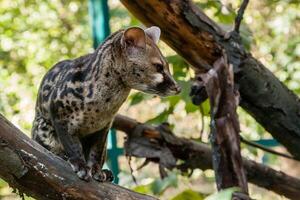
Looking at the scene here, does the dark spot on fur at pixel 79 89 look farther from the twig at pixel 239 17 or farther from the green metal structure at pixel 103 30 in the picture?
the green metal structure at pixel 103 30

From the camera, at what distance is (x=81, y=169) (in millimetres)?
1621

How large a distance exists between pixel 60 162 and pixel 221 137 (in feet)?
2.34

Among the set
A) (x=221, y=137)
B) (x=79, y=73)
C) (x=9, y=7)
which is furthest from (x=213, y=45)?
(x=9, y=7)

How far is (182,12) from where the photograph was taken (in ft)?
7.10

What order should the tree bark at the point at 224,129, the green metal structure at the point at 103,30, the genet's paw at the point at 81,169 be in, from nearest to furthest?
the genet's paw at the point at 81,169
the tree bark at the point at 224,129
the green metal structure at the point at 103,30

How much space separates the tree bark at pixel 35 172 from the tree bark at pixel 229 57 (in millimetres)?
727

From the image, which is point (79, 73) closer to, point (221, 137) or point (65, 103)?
point (65, 103)

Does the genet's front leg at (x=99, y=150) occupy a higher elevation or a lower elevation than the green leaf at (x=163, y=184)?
higher

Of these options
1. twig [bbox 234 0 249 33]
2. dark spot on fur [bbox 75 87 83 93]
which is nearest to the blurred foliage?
twig [bbox 234 0 249 33]

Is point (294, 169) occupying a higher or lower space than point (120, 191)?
lower

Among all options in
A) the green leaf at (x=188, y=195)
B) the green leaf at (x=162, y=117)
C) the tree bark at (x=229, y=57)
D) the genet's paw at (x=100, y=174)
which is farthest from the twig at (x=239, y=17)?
the genet's paw at (x=100, y=174)

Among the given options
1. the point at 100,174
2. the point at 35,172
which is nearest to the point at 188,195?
the point at 100,174

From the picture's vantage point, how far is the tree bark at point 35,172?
4.73 feet

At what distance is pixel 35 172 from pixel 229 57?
1.03 meters
